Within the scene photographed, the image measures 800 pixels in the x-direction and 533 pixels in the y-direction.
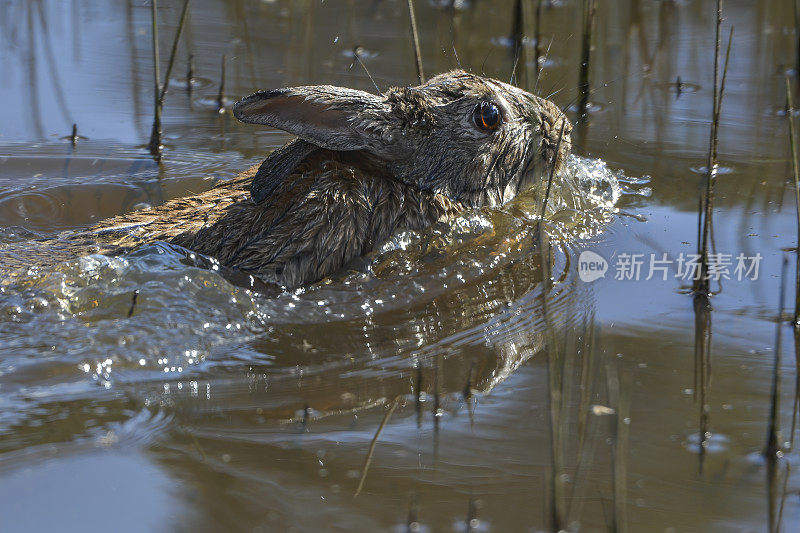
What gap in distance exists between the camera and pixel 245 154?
20.4 feet

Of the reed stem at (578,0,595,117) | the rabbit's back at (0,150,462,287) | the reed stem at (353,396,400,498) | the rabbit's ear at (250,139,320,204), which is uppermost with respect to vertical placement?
the reed stem at (578,0,595,117)

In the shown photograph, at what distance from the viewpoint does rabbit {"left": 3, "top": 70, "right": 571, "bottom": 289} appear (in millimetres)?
4238

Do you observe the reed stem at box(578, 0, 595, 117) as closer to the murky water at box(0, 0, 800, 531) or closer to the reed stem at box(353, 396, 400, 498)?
the murky water at box(0, 0, 800, 531)

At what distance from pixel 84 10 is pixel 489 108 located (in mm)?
5400

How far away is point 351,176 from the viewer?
14.6 feet

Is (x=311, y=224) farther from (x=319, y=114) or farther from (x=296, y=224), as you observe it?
(x=319, y=114)

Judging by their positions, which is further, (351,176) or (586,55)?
(586,55)

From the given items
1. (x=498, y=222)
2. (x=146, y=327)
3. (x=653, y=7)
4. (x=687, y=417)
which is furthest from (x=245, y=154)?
(x=653, y=7)

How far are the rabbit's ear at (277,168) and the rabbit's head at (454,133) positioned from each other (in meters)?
0.07

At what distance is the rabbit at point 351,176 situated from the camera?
167 inches

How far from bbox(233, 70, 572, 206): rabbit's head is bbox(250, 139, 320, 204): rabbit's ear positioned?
0.07 meters

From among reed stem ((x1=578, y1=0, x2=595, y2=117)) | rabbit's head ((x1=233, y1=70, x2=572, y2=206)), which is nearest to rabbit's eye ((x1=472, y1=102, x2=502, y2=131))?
rabbit's head ((x1=233, y1=70, x2=572, y2=206))

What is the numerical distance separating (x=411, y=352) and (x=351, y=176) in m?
1.07

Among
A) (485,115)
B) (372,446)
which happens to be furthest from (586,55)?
(372,446)
